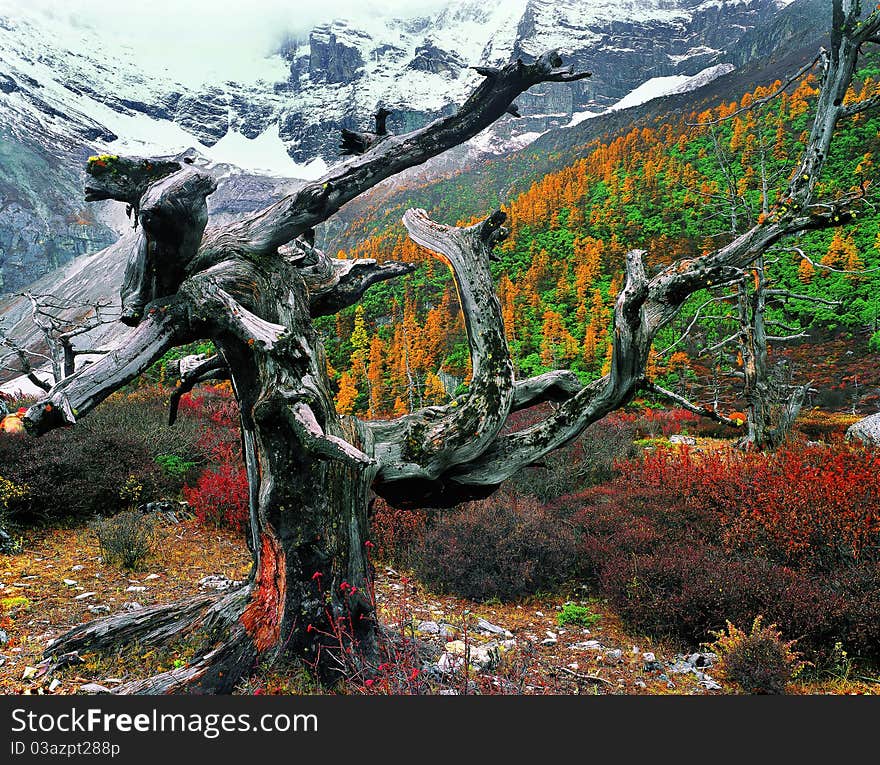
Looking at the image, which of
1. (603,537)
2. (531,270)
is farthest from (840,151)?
(603,537)

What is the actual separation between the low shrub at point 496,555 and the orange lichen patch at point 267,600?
2.89m

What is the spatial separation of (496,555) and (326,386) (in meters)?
3.47

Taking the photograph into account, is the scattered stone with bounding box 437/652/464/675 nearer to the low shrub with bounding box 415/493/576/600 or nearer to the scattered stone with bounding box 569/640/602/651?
the scattered stone with bounding box 569/640/602/651

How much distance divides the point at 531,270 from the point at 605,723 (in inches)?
813

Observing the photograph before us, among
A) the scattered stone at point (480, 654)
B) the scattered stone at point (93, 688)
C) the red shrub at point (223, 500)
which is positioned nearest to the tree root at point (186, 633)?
the scattered stone at point (93, 688)

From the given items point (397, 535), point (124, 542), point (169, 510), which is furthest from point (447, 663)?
point (169, 510)

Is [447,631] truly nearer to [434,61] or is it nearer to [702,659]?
[702,659]

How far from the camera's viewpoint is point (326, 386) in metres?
3.30

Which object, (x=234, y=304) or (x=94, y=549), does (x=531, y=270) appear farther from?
(x=234, y=304)

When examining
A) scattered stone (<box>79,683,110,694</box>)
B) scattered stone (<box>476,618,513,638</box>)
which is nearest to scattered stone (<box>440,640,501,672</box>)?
scattered stone (<box>476,618,513,638</box>)

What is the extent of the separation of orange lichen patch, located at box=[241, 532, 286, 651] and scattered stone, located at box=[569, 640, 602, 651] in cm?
258

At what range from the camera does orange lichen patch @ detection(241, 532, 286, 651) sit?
3084 mm

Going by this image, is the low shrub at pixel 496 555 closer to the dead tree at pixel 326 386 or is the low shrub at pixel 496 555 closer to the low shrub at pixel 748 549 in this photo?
the low shrub at pixel 748 549

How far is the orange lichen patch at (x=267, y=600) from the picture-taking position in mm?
3084
